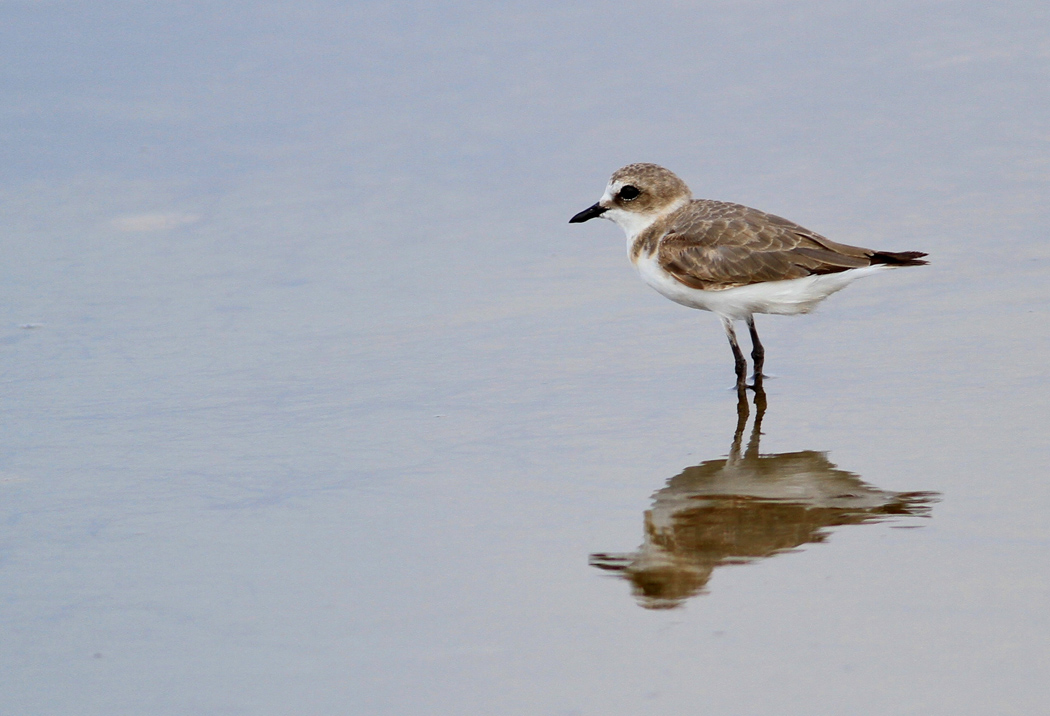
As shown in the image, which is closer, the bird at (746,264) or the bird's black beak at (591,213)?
the bird at (746,264)

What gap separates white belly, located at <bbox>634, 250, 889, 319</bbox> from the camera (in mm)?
7242

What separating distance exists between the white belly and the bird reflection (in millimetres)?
1282

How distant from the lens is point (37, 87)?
11617 mm

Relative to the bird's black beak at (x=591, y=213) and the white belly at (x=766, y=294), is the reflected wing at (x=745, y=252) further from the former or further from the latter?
the bird's black beak at (x=591, y=213)

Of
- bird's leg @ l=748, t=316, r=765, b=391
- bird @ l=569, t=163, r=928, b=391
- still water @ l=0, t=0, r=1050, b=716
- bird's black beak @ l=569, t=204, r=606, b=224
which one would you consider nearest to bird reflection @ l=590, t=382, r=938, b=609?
still water @ l=0, t=0, r=1050, b=716

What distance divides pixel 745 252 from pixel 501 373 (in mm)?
1446

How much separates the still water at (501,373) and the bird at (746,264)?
0.35 m

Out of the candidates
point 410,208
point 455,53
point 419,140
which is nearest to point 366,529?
point 410,208

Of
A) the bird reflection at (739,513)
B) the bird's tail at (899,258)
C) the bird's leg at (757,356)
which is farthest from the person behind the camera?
the bird's leg at (757,356)

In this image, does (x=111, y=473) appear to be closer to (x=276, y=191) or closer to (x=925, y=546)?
(x=925, y=546)

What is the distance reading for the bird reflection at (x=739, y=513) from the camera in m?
5.09

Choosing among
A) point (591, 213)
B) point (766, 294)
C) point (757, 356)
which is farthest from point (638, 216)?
point (757, 356)

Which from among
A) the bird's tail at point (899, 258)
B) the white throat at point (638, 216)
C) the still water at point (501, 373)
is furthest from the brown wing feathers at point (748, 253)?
the still water at point (501, 373)

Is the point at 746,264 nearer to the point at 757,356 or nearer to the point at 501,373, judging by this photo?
the point at 757,356
